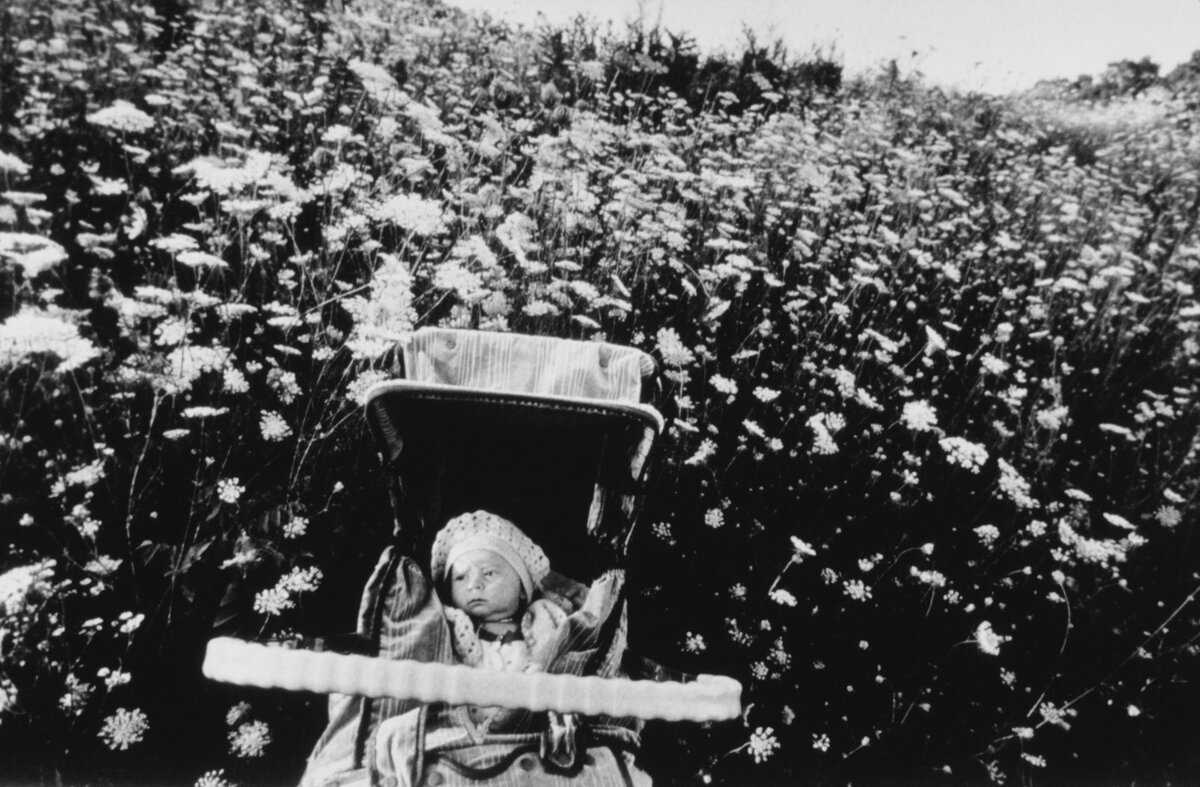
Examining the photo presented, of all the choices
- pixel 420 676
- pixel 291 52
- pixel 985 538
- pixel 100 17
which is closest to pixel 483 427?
pixel 420 676

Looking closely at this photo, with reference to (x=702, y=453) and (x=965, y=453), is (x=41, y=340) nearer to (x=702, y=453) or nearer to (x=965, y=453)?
(x=702, y=453)

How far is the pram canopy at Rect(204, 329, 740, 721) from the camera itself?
2.32 metres

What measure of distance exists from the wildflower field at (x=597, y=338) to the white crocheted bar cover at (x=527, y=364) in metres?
0.43

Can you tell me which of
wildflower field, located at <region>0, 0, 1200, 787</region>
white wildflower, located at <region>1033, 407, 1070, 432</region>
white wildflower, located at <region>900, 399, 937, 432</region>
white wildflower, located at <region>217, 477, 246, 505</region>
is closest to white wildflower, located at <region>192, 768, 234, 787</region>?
wildflower field, located at <region>0, 0, 1200, 787</region>

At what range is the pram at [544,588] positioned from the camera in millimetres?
1462

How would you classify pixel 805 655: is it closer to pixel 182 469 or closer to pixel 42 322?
pixel 182 469

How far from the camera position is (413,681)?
56.3 inches

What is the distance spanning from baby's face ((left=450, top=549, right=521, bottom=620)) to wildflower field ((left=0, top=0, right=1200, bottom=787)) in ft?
1.26

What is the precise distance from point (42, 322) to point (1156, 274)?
7366 mm

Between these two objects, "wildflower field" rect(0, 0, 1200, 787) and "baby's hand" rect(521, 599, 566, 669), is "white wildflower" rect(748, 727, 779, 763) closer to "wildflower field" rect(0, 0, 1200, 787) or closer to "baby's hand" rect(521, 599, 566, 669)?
"wildflower field" rect(0, 0, 1200, 787)

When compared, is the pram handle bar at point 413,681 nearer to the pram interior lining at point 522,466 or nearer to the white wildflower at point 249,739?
the pram interior lining at point 522,466

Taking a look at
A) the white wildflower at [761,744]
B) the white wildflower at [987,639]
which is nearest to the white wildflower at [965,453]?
the white wildflower at [987,639]

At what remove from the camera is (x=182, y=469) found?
2451 millimetres

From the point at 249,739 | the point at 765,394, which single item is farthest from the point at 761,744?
the point at 249,739
